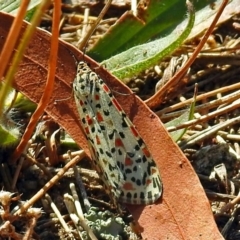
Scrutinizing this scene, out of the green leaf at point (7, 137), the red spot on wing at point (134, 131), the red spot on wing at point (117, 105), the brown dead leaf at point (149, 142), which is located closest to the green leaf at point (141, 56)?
the brown dead leaf at point (149, 142)

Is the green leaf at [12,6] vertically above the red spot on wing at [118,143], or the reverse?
the green leaf at [12,6]

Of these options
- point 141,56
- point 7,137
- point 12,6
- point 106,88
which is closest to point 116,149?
point 106,88

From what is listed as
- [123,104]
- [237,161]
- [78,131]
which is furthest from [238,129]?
[78,131]

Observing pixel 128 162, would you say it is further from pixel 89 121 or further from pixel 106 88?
pixel 106 88

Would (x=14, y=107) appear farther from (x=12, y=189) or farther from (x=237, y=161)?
(x=237, y=161)

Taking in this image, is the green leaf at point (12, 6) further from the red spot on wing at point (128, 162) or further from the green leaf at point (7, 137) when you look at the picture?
the red spot on wing at point (128, 162)

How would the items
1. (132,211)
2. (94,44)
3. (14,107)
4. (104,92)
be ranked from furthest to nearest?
(94,44), (14,107), (104,92), (132,211)
